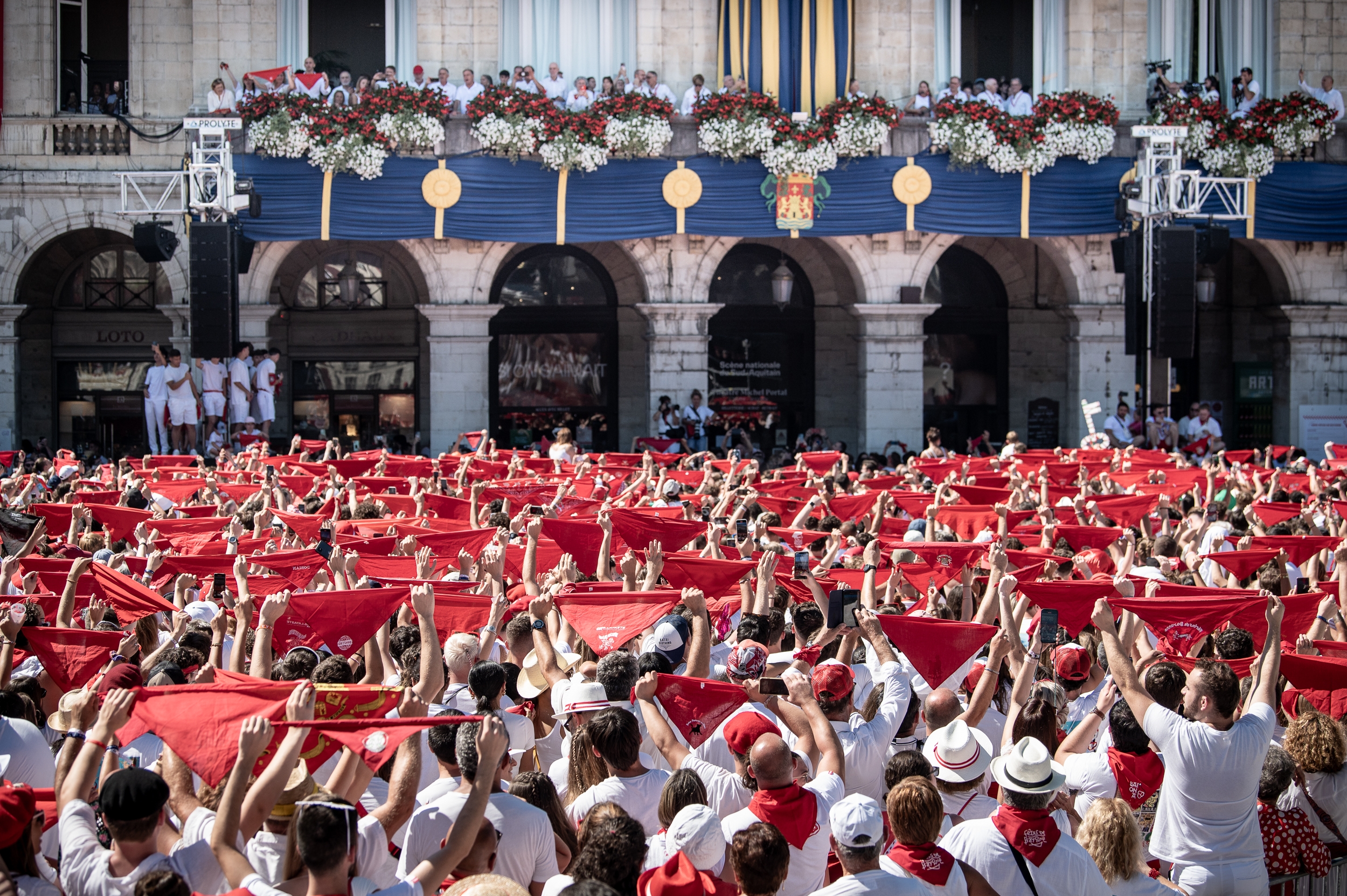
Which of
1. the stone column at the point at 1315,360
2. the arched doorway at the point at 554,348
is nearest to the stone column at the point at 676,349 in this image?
the arched doorway at the point at 554,348

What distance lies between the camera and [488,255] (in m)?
24.3

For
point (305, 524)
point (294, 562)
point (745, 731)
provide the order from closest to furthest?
point (745, 731) → point (294, 562) → point (305, 524)

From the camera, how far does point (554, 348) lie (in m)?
27.3

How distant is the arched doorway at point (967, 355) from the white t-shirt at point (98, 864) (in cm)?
2477

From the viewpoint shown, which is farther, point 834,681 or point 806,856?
point 834,681

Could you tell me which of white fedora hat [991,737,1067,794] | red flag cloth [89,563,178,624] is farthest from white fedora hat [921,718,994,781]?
red flag cloth [89,563,178,624]

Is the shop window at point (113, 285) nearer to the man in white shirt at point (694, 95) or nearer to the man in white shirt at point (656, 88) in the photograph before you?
the man in white shirt at point (656, 88)

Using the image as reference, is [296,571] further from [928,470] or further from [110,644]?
[928,470]

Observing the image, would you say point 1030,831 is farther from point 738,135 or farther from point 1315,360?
point 1315,360

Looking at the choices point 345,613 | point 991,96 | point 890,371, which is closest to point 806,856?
point 345,613

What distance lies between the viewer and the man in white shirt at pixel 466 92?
2330 centimetres

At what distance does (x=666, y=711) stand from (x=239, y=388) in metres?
17.8

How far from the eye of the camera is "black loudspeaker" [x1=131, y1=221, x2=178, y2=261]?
69.9 ft

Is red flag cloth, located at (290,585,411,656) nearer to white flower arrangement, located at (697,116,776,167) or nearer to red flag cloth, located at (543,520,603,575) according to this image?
red flag cloth, located at (543,520,603,575)
